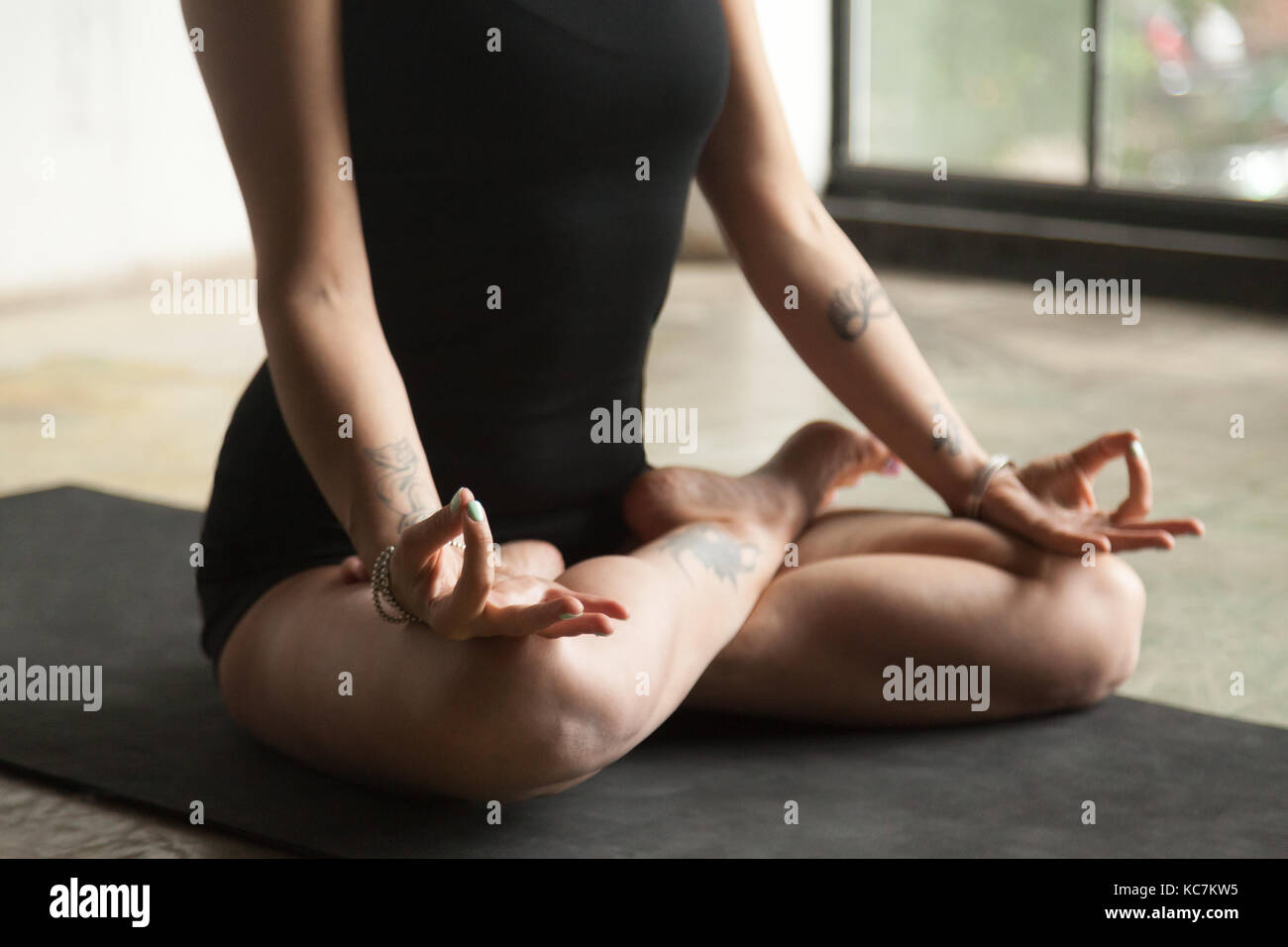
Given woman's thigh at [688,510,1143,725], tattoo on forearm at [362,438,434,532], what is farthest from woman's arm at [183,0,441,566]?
woman's thigh at [688,510,1143,725]

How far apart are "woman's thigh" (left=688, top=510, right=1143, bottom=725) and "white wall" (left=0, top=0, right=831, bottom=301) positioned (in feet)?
10.8

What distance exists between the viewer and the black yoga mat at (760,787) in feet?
4.25

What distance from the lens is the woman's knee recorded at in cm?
150

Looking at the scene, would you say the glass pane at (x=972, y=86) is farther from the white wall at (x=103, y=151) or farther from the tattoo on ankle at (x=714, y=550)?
the tattoo on ankle at (x=714, y=550)

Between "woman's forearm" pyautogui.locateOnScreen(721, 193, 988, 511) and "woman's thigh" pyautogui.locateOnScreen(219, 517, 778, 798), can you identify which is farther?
"woman's forearm" pyautogui.locateOnScreen(721, 193, 988, 511)

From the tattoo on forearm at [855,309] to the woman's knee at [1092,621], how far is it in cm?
29

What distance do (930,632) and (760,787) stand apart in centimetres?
21

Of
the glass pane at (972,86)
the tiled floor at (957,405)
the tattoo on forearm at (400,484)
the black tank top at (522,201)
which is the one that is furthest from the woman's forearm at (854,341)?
the glass pane at (972,86)

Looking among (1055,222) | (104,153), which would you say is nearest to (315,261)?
(104,153)

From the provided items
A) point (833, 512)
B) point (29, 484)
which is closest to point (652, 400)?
point (29, 484)

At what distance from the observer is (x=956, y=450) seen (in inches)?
62.6

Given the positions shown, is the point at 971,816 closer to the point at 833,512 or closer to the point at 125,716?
the point at 833,512

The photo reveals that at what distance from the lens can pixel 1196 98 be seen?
4.38 meters

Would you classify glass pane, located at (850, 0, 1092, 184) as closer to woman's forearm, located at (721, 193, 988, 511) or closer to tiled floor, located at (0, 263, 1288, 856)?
tiled floor, located at (0, 263, 1288, 856)
